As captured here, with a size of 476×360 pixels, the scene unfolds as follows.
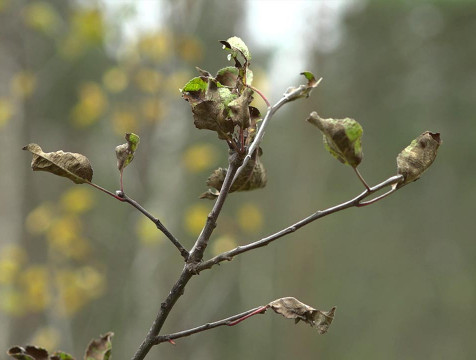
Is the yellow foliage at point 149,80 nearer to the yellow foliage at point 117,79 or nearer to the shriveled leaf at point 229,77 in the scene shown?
the yellow foliage at point 117,79

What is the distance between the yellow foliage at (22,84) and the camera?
2977mm

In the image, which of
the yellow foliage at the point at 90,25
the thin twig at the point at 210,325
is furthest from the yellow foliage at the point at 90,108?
the thin twig at the point at 210,325

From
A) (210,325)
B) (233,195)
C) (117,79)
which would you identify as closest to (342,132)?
(210,325)

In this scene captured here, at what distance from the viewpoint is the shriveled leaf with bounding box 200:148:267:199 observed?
574 mm

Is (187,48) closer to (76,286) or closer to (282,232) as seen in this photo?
(76,286)

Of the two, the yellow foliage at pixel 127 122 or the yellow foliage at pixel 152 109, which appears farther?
the yellow foliage at pixel 127 122

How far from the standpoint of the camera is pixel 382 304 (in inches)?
293

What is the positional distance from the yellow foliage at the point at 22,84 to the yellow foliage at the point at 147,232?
934mm

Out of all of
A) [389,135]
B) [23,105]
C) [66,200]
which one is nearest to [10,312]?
[66,200]

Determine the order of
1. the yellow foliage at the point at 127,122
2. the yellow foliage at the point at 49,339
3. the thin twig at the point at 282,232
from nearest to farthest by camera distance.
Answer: the thin twig at the point at 282,232 → the yellow foliage at the point at 49,339 → the yellow foliage at the point at 127,122

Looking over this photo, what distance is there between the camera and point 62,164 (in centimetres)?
52

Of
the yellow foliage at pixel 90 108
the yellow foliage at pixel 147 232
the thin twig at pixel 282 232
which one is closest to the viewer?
the thin twig at pixel 282 232

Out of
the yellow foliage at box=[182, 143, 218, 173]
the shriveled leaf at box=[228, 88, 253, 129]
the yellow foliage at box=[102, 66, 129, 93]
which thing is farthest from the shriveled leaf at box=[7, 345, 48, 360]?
the yellow foliage at box=[102, 66, 129, 93]

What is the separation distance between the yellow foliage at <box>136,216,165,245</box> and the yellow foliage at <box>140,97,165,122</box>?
0.56m
